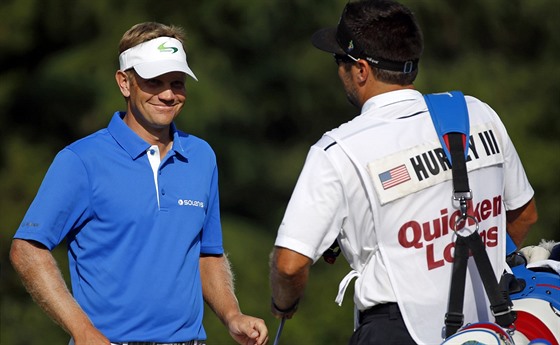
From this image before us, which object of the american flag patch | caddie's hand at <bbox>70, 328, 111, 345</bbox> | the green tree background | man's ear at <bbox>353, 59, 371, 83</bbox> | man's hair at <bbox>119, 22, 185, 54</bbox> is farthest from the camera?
the green tree background

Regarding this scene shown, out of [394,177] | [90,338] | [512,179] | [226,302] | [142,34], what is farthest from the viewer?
[226,302]

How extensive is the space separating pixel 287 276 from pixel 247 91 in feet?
39.6

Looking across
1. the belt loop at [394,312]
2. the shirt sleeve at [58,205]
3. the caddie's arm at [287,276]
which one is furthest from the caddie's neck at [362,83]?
the shirt sleeve at [58,205]

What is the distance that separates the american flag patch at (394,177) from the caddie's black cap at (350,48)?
15.4 inches

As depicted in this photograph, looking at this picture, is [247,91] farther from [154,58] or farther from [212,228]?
[154,58]

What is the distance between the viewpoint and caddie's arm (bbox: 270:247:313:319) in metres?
3.87

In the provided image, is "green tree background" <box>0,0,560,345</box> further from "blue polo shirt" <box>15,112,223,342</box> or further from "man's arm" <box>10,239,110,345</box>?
"man's arm" <box>10,239,110,345</box>

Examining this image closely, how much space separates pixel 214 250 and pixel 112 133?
637 millimetres

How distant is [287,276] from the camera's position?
391cm

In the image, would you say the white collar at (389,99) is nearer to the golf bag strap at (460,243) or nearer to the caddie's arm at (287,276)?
the golf bag strap at (460,243)

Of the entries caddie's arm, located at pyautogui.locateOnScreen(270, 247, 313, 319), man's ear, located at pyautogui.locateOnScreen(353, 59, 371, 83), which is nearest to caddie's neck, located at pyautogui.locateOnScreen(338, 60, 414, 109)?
man's ear, located at pyautogui.locateOnScreen(353, 59, 371, 83)

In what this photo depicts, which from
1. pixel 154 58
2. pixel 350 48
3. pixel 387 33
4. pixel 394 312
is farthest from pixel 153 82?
pixel 394 312

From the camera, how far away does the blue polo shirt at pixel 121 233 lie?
13.5 ft

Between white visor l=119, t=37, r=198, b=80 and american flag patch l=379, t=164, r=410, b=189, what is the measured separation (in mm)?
916
